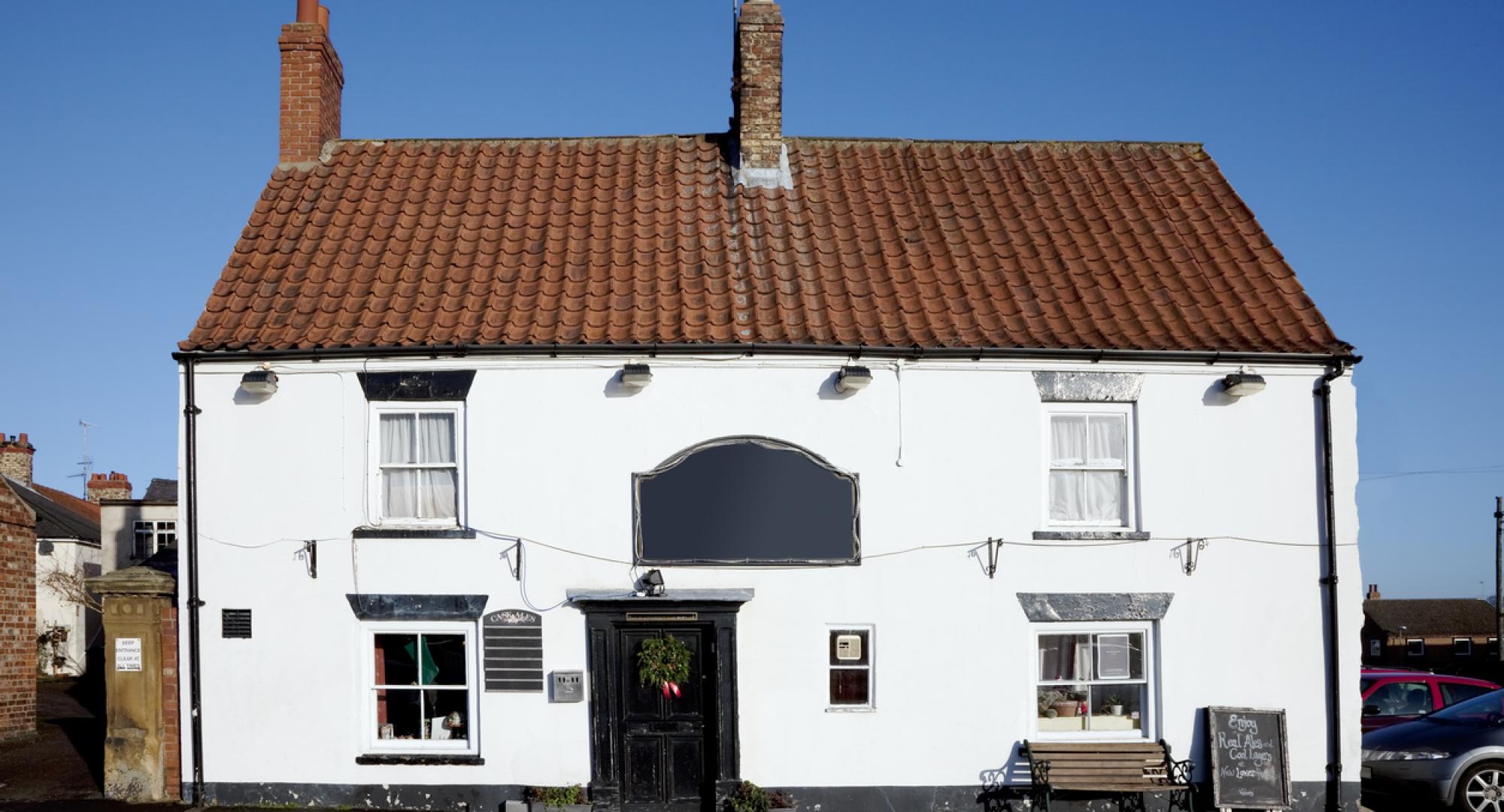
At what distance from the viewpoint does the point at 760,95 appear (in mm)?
16578

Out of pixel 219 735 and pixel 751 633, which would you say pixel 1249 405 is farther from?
pixel 219 735

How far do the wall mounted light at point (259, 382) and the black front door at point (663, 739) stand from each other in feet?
15.4

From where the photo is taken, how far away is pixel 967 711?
13297 millimetres

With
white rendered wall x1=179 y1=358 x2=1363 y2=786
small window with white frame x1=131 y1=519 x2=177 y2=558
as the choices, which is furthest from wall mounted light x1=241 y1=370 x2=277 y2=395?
small window with white frame x1=131 y1=519 x2=177 y2=558

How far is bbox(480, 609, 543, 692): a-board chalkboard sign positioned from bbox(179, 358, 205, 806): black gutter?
3191 mm

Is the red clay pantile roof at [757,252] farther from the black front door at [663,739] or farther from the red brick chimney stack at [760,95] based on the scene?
the black front door at [663,739]

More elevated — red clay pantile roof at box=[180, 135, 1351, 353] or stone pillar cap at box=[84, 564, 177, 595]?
red clay pantile roof at box=[180, 135, 1351, 353]

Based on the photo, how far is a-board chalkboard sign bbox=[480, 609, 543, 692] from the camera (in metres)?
13.2

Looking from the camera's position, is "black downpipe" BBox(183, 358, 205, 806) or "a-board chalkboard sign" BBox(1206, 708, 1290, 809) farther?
"black downpipe" BBox(183, 358, 205, 806)

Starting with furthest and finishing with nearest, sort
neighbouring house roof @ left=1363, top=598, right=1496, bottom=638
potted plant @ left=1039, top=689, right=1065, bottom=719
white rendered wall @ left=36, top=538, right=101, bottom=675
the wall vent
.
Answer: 1. neighbouring house roof @ left=1363, top=598, right=1496, bottom=638
2. white rendered wall @ left=36, top=538, right=101, bottom=675
3. potted plant @ left=1039, top=689, right=1065, bottom=719
4. the wall vent

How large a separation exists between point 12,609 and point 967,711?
44.6 ft

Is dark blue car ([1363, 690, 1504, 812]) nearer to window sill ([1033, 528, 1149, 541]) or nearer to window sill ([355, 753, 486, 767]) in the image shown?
window sill ([1033, 528, 1149, 541])

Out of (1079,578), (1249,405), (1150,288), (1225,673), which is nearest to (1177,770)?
(1225,673)

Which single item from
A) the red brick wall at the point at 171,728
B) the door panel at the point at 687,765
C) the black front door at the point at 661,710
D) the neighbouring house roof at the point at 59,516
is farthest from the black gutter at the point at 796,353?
the neighbouring house roof at the point at 59,516
